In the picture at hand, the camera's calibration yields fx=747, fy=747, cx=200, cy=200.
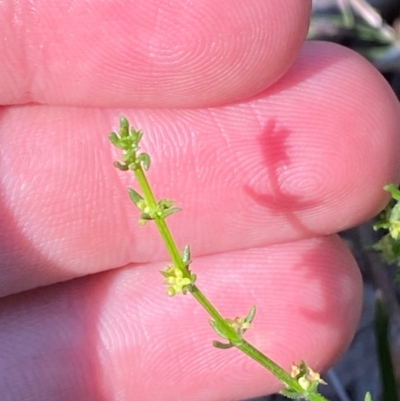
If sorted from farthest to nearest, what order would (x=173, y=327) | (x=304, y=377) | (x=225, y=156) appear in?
(x=173, y=327) < (x=225, y=156) < (x=304, y=377)

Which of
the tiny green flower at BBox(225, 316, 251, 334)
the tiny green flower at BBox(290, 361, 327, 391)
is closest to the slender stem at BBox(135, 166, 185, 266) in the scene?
the tiny green flower at BBox(225, 316, 251, 334)

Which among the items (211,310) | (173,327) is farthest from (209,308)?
(173,327)

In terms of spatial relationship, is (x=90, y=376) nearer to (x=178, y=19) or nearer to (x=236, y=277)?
(x=236, y=277)

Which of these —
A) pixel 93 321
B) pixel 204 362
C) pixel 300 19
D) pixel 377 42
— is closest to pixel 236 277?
pixel 204 362

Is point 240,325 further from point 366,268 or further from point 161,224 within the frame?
point 366,268

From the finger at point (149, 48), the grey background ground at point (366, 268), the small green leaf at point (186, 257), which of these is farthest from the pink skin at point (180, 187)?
the small green leaf at point (186, 257)

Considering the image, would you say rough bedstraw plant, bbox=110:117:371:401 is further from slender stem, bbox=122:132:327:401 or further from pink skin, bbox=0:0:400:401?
pink skin, bbox=0:0:400:401

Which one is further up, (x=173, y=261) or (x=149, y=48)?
(x=149, y=48)
